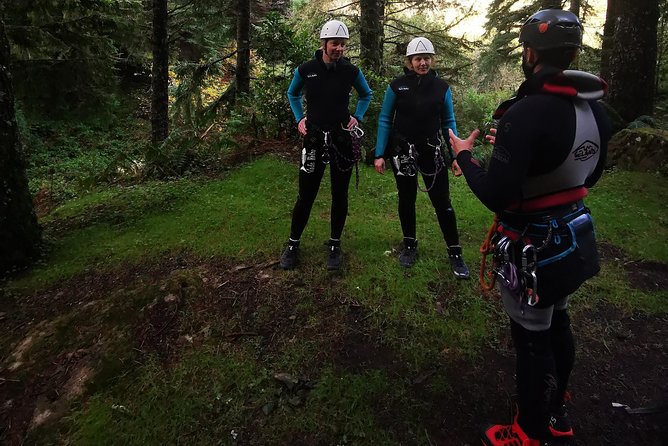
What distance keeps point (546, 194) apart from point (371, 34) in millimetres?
8569

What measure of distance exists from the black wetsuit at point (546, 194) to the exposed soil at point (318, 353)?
2.67 feet

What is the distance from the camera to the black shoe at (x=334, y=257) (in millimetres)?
5010

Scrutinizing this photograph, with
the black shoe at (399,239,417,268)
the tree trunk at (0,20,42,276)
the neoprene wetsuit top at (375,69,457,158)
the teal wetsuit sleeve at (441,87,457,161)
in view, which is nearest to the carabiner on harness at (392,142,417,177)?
the neoprene wetsuit top at (375,69,457,158)

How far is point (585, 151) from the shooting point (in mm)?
2316

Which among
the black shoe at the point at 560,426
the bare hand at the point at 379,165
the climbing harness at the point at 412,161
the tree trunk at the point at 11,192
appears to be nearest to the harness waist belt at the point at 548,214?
the black shoe at the point at 560,426

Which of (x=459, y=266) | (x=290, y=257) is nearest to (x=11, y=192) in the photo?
(x=290, y=257)

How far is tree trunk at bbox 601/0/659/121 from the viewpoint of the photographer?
873cm

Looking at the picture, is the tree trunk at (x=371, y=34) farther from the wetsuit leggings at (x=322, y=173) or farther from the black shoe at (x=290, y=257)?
the black shoe at (x=290, y=257)

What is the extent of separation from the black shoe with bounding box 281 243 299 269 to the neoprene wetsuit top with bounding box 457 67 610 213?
3.02 metres

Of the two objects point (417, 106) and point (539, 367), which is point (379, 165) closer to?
point (417, 106)

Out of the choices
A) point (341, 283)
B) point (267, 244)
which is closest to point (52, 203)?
point (267, 244)

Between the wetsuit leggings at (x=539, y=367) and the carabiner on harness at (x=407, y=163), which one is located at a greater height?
the carabiner on harness at (x=407, y=163)

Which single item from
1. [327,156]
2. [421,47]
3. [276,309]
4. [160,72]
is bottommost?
[276,309]

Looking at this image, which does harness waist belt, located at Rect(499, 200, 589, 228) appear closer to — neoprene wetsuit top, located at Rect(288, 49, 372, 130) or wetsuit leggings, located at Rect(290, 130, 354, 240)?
wetsuit leggings, located at Rect(290, 130, 354, 240)
